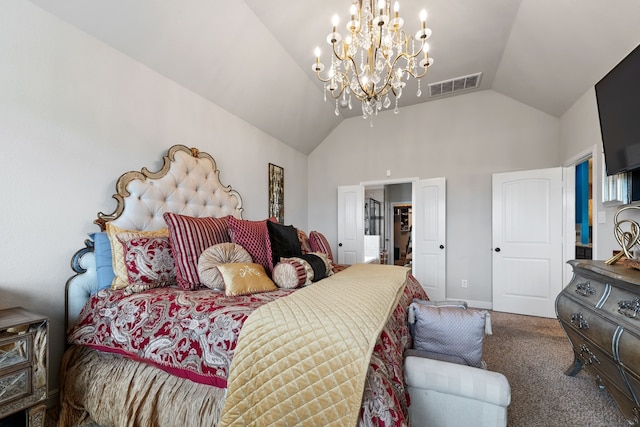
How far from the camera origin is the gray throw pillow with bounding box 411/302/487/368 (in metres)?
1.44

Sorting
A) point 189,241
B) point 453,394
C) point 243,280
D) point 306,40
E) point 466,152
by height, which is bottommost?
point 453,394

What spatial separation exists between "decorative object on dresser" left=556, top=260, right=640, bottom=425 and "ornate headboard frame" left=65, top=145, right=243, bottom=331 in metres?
2.95

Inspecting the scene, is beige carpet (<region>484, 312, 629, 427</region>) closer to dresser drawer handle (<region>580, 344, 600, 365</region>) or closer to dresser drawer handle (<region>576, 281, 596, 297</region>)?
dresser drawer handle (<region>580, 344, 600, 365</region>)

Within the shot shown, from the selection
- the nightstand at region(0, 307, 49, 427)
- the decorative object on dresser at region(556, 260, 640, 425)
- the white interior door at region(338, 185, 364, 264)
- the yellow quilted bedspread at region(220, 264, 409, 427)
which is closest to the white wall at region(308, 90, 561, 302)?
the white interior door at region(338, 185, 364, 264)

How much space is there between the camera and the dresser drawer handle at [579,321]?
1.56m

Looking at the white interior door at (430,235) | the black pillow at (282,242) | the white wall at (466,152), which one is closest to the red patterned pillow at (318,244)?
the black pillow at (282,242)

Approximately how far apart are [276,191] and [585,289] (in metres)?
3.35

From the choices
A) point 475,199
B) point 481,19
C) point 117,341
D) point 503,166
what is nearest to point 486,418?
point 117,341

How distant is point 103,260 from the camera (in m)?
1.72

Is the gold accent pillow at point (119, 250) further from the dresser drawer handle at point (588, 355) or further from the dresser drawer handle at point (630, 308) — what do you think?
the dresser drawer handle at point (588, 355)

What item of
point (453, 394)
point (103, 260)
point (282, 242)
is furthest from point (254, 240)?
point (453, 394)

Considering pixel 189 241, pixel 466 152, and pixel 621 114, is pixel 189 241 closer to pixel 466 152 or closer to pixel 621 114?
pixel 621 114

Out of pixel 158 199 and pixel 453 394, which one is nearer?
pixel 453 394

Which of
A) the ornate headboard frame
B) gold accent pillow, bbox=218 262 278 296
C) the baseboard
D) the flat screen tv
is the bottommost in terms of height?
the baseboard
